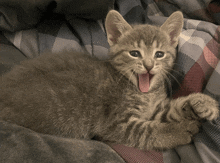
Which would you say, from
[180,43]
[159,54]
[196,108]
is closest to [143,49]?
[159,54]

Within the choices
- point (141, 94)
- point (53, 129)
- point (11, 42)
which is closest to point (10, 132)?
point (53, 129)

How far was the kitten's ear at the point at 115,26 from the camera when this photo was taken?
116cm

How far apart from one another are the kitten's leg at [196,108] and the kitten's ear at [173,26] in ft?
1.53

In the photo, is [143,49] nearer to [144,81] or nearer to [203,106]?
[144,81]

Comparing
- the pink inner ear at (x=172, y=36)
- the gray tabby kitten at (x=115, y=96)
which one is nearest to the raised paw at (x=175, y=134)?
the gray tabby kitten at (x=115, y=96)

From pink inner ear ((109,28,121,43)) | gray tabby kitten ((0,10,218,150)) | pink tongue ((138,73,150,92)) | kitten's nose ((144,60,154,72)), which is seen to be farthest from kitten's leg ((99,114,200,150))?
pink inner ear ((109,28,121,43))

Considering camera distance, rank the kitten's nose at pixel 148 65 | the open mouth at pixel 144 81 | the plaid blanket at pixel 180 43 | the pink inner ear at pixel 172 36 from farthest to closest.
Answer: the pink inner ear at pixel 172 36, the open mouth at pixel 144 81, the kitten's nose at pixel 148 65, the plaid blanket at pixel 180 43

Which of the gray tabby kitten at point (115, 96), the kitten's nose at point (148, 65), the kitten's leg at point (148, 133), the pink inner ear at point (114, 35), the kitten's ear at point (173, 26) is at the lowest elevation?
the kitten's leg at point (148, 133)

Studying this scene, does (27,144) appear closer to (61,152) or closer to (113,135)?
(61,152)

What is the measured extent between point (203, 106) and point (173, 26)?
0.62 m

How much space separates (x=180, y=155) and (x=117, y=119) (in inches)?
15.6

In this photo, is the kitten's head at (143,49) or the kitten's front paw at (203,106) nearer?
the kitten's front paw at (203,106)

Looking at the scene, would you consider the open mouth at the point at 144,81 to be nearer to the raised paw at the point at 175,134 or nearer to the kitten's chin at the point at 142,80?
the kitten's chin at the point at 142,80

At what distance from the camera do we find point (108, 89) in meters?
1.09
